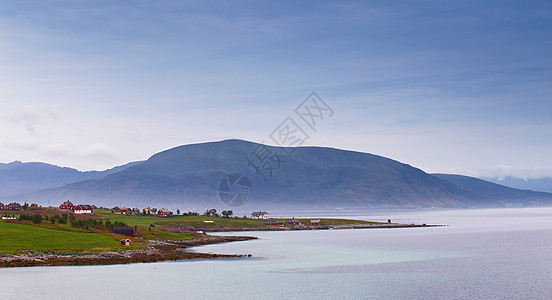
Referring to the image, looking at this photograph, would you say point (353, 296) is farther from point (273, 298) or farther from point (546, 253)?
point (546, 253)

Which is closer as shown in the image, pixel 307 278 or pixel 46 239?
pixel 307 278

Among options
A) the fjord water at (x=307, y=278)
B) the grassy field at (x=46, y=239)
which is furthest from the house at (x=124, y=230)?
the fjord water at (x=307, y=278)

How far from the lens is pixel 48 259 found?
8838cm

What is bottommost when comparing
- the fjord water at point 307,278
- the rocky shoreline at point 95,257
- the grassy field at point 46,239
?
the fjord water at point 307,278

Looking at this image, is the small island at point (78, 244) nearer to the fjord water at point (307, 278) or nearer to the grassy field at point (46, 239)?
the grassy field at point (46, 239)

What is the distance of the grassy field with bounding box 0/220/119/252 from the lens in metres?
95.6

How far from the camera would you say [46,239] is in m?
103

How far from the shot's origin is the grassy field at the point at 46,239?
9556 centimetres

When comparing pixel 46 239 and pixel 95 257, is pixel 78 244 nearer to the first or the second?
pixel 46 239

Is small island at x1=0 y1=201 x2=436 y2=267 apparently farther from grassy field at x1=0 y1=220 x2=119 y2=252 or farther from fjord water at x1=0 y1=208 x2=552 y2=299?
fjord water at x1=0 y1=208 x2=552 y2=299

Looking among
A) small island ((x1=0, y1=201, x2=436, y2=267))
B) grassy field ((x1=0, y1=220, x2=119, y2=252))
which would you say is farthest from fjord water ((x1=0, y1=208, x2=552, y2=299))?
grassy field ((x1=0, y1=220, x2=119, y2=252))

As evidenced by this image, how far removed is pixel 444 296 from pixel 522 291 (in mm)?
9942

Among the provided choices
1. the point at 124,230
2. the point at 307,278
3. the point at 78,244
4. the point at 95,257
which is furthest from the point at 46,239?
the point at 307,278

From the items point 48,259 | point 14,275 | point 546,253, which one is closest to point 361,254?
point 546,253
